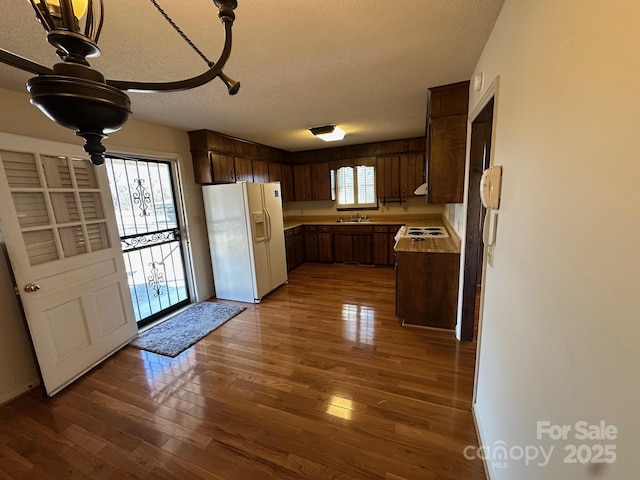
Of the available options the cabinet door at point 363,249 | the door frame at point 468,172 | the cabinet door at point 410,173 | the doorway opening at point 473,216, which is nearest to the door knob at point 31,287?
the door frame at point 468,172

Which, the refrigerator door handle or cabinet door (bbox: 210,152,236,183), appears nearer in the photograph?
cabinet door (bbox: 210,152,236,183)

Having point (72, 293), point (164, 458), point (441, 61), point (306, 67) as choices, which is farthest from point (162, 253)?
point (441, 61)

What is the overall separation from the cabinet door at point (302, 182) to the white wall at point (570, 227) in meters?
4.64

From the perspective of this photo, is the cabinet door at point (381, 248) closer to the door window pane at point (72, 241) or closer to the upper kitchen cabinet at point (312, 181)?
the upper kitchen cabinet at point (312, 181)

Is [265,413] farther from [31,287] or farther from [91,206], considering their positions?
[91,206]

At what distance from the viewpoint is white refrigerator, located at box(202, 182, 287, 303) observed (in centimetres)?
362

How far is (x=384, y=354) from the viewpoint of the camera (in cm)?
243

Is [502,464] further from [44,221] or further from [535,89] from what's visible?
[44,221]

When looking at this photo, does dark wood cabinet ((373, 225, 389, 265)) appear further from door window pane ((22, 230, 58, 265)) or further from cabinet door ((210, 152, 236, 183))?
door window pane ((22, 230, 58, 265))

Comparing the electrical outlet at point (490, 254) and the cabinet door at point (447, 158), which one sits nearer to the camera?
the electrical outlet at point (490, 254)

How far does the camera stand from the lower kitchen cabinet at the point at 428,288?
2672 mm

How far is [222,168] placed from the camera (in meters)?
3.81

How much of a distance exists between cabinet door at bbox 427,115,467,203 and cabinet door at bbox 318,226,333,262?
10.2ft

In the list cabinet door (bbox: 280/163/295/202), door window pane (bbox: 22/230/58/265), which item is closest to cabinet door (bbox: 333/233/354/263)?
cabinet door (bbox: 280/163/295/202)
